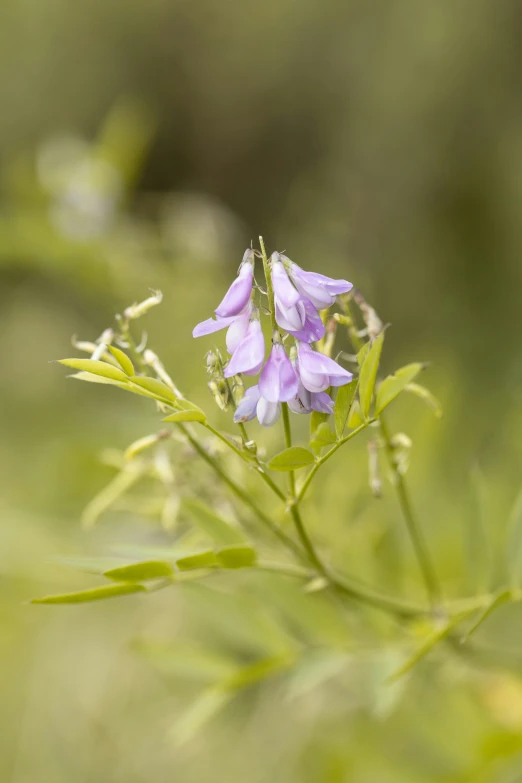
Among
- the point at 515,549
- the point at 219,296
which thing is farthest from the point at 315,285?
the point at 219,296

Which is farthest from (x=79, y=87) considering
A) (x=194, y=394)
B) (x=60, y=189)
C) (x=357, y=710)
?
(x=357, y=710)

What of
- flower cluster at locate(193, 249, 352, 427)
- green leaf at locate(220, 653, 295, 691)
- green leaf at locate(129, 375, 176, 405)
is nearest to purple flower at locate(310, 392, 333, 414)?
flower cluster at locate(193, 249, 352, 427)

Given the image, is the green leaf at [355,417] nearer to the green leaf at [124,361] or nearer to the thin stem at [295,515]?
the thin stem at [295,515]

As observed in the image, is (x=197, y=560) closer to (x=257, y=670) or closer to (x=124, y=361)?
(x=124, y=361)

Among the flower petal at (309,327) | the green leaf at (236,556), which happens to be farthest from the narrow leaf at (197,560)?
the flower petal at (309,327)

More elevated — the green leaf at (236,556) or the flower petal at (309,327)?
the flower petal at (309,327)

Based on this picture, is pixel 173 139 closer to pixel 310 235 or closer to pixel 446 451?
pixel 310 235
